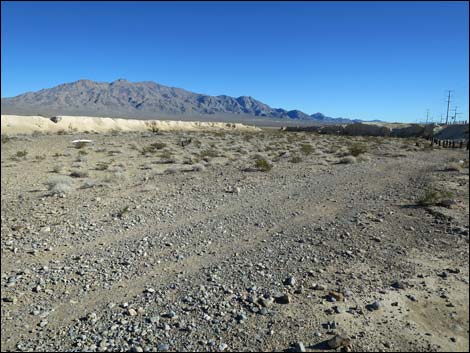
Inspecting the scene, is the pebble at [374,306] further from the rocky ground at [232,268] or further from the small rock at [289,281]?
the small rock at [289,281]

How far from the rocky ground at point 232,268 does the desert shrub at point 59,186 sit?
0.19 feet

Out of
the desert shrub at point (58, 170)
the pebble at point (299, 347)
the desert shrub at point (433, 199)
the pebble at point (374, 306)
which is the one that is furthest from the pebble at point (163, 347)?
the desert shrub at point (58, 170)

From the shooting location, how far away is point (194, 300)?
5.09m

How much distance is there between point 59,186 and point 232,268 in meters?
6.99

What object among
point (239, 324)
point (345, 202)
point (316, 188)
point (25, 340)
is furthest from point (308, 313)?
point (316, 188)

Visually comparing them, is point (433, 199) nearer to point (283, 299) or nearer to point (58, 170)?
point (283, 299)

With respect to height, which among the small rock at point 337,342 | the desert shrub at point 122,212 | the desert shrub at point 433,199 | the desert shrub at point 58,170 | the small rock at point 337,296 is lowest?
the small rock at point 337,342

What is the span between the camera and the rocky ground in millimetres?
4363

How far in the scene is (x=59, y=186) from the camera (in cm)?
1082

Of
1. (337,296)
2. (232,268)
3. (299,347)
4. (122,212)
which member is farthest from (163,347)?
(122,212)

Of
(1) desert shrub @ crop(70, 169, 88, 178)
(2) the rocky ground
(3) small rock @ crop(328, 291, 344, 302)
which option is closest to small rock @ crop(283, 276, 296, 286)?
(2) the rocky ground

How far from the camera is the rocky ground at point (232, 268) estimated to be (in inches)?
172

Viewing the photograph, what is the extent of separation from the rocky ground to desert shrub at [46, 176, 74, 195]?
0.06 metres

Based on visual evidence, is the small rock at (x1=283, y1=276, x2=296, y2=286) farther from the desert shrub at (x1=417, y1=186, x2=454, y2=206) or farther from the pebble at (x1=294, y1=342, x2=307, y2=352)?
the desert shrub at (x1=417, y1=186, x2=454, y2=206)
